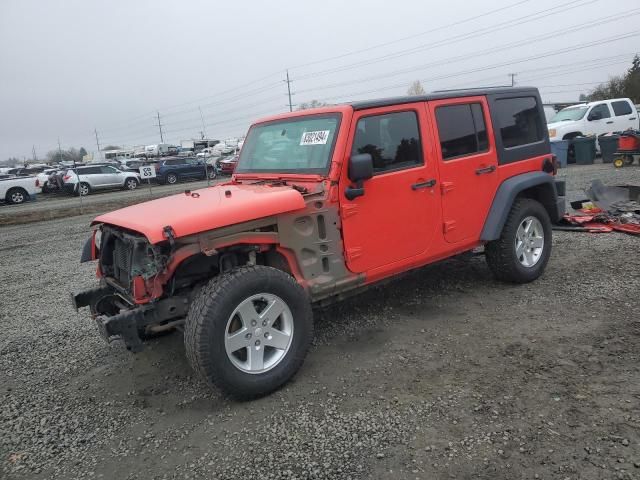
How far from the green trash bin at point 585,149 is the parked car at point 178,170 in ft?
63.1

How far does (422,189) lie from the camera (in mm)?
4363

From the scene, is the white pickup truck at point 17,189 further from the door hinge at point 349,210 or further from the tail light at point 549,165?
the tail light at point 549,165

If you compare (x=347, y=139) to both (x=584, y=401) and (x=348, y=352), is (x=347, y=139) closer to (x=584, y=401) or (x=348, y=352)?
(x=348, y=352)

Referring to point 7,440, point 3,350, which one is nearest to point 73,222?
point 3,350

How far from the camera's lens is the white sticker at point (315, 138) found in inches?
161

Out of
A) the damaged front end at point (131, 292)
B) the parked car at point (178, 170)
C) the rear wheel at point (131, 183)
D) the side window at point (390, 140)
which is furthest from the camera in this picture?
the parked car at point (178, 170)

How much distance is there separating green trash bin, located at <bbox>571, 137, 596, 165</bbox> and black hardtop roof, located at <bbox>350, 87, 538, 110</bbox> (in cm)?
1393

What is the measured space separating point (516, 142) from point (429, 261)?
1726 millimetres

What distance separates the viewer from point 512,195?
498 centimetres

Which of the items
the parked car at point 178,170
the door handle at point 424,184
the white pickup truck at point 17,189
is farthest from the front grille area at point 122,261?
the parked car at point 178,170

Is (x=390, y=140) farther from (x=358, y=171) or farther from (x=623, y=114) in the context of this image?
(x=623, y=114)

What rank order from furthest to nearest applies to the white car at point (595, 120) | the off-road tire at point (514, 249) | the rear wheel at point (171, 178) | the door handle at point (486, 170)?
the rear wheel at point (171, 178) < the white car at point (595, 120) < the off-road tire at point (514, 249) < the door handle at point (486, 170)

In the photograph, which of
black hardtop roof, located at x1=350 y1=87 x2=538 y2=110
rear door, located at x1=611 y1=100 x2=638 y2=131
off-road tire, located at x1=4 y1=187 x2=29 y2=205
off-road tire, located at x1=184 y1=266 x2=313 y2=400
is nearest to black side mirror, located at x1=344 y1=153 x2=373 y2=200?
black hardtop roof, located at x1=350 y1=87 x2=538 y2=110

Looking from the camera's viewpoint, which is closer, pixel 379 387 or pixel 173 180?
pixel 379 387
